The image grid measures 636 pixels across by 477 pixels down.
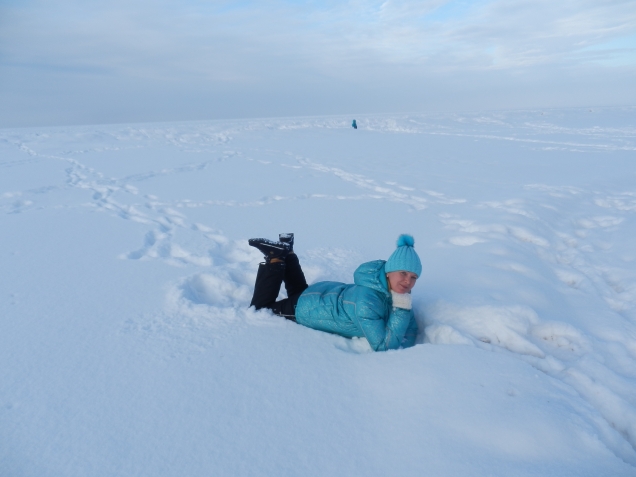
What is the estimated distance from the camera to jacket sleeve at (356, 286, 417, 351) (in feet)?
7.29

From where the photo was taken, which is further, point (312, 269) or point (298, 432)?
point (312, 269)

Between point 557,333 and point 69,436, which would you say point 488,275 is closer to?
point 557,333

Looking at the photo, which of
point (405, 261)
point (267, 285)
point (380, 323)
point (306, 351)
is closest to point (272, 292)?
point (267, 285)

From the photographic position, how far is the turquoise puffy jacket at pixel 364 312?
7.36 ft

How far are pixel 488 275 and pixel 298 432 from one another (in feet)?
6.53

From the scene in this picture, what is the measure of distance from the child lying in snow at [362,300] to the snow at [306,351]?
11cm

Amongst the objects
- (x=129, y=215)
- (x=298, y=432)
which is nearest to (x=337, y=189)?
(x=129, y=215)

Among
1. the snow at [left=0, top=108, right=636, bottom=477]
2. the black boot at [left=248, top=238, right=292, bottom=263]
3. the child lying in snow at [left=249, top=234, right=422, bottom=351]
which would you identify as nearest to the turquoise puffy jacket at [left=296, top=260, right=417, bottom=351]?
the child lying in snow at [left=249, top=234, right=422, bottom=351]

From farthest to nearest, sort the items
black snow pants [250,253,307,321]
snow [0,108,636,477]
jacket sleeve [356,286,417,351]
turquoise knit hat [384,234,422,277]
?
black snow pants [250,253,307,321] < turquoise knit hat [384,234,422,277] < jacket sleeve [356,286,417,351] < snow [0,108,636,477]

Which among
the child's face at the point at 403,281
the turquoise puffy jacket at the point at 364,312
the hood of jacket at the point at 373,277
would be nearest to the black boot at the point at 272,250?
the turquoise puffy jacket at the point at 364,312

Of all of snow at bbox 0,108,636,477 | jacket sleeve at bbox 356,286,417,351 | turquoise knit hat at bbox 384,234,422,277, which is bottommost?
snow at bbox 0,108,636,477

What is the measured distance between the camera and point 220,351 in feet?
7.07

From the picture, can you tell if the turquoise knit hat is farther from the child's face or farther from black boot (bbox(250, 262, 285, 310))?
black boot (bbox(250, 262, 285, 310))

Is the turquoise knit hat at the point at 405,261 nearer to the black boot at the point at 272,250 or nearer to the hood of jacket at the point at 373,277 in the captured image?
the hood of jacket at the point at 373,277
